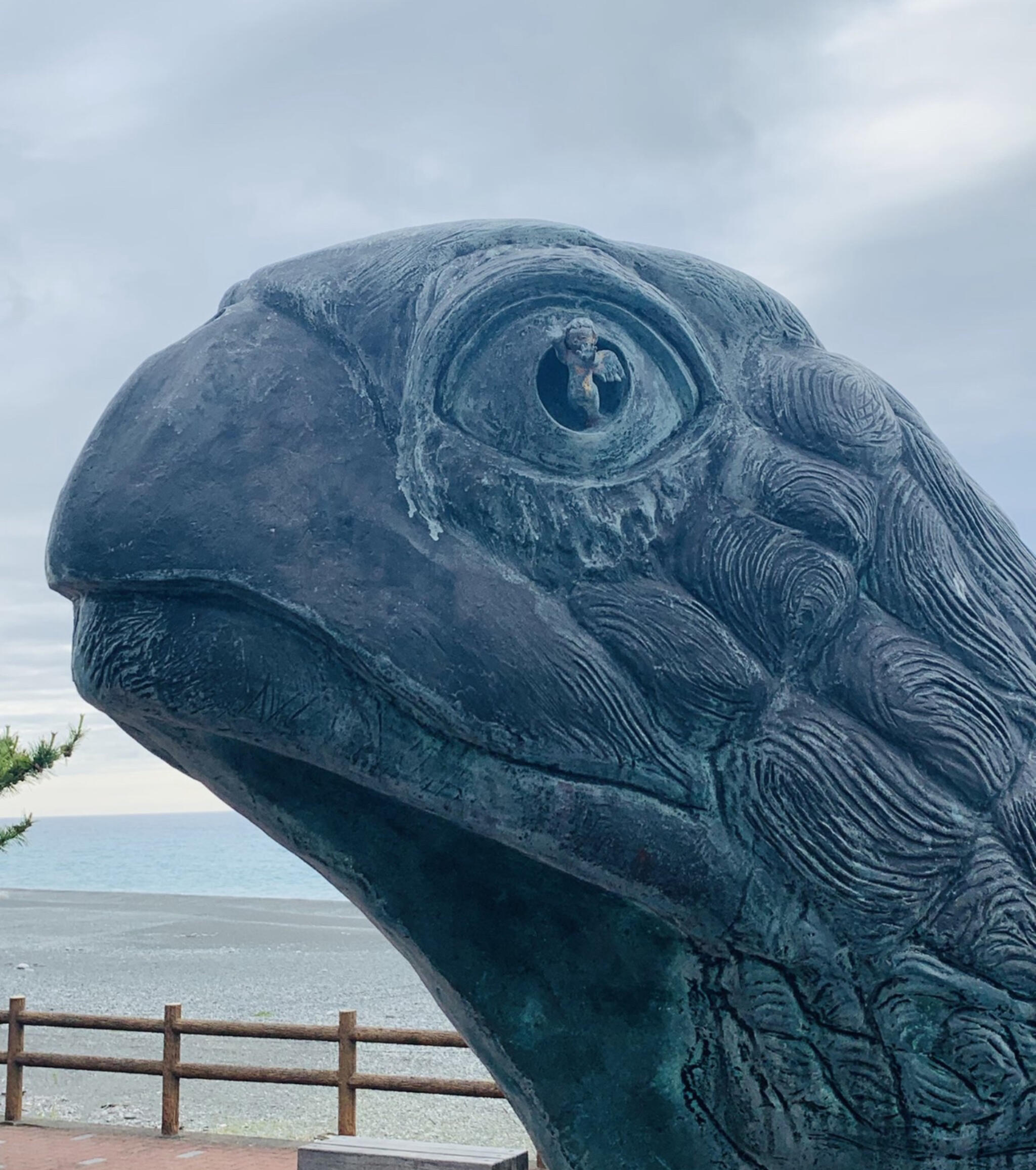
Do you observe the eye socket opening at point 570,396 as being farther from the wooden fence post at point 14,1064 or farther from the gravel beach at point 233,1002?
the gravel beach at point 233,1002

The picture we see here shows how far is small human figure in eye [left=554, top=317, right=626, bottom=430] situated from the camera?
159 centimetres

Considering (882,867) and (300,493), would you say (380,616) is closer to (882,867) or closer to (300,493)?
(300,493)

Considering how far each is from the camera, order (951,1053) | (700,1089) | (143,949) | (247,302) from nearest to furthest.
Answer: (951,1053) → (700,1089) → (247,302) → (143,949)

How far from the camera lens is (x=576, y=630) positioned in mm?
1518

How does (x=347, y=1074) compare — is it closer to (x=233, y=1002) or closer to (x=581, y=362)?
(x=581, y=362)

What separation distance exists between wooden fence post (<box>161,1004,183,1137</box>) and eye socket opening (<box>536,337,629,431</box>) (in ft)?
31.8

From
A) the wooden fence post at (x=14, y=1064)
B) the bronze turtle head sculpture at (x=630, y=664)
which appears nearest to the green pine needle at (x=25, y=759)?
the wooden fence post at (x=14, y=1064)

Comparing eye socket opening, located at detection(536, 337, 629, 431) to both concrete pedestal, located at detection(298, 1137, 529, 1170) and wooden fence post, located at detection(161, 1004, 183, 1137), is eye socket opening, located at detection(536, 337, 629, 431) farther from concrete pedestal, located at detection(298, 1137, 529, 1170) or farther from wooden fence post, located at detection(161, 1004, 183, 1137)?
wooden fence post, located at detection(161, 1004, 183, 1137)

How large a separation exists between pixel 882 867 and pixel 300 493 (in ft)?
2.78

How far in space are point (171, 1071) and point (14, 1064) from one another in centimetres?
166

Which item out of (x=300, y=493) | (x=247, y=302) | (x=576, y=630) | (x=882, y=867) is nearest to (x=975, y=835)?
(x=882, y=867)

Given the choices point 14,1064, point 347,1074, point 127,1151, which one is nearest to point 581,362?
point 347,1074

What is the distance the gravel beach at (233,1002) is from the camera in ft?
47.5

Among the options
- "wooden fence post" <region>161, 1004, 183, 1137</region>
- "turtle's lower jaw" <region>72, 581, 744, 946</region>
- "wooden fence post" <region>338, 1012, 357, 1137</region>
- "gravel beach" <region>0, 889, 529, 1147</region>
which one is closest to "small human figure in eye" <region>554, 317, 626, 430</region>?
"turtle's lower jaw" <region>72, 581, 744, 946</region>
